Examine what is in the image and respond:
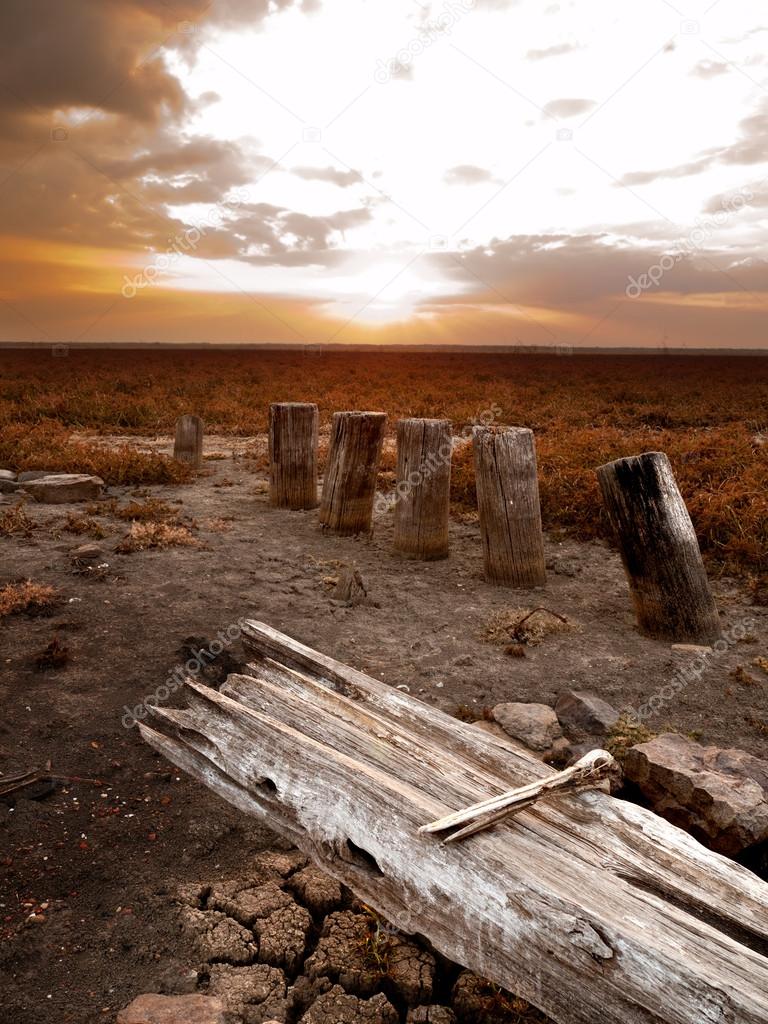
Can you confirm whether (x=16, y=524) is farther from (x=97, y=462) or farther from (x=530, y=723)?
(x=530, y=723)

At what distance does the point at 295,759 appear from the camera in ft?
8.55

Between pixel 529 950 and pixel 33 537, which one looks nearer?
pixel 529 950

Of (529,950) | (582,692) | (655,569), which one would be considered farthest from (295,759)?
(655,569)

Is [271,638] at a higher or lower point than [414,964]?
higher

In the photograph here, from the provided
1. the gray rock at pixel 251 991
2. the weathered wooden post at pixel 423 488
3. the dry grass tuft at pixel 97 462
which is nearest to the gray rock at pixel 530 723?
the gray rock at pixel 251 991

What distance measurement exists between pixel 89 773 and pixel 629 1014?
273cm

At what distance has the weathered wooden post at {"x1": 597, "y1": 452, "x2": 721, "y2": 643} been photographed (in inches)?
196

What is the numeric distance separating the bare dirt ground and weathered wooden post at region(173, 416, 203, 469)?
106 inches

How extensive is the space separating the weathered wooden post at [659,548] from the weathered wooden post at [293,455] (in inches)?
164

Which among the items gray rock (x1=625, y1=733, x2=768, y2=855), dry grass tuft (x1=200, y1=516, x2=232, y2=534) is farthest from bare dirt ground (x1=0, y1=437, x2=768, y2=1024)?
gray rock (x1=625, y1=733, x2=768, y2=855)

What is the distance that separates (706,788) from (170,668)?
3.17 m

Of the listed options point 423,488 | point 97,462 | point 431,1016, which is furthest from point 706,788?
point 97,462

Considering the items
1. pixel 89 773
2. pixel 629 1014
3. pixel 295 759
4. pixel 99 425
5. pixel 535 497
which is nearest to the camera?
pixel 629 1014

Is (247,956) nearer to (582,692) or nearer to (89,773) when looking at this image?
(89,773)
